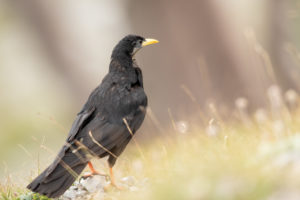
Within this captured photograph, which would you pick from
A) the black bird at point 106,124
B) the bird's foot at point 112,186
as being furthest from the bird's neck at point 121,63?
the bird's foot at point 112,186

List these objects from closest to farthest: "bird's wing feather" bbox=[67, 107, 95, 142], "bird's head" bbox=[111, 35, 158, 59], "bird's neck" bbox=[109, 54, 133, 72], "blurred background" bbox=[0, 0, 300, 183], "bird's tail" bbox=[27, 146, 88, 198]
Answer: "bird's tail" bbox=[27, 146, 88, 198] < "bird's wing feather" bbox=[67, 107, 95, 142] < "bird's neck" bbox=[109, 54, 133, 72] < "bird's head" bbox=[111, 35, 158, 59] < "blurred background" bbox=[0, 0, 300, 183]

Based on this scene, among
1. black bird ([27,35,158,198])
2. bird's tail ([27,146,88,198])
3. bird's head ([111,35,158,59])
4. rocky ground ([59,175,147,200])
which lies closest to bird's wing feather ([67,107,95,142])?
black bird ([27,35,158,198])

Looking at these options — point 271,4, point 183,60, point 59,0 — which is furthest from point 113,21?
point 271,4

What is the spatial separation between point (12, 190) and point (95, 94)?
1.45 meters

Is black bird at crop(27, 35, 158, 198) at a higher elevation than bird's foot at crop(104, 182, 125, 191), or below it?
higher

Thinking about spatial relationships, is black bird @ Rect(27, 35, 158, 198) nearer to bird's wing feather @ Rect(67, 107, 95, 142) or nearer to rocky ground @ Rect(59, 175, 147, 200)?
bird's wing feather @ Rect(67, 107, 95, 142)

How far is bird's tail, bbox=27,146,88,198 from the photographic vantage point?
520 centimetres

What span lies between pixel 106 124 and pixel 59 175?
38.2 inches

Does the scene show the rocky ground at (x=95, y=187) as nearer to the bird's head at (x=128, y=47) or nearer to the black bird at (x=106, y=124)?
the black bird at (x=106, y=124)

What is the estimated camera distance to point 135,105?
6.38 m

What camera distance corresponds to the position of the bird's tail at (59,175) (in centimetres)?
520

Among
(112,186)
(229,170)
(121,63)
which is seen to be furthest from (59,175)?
(229,170)

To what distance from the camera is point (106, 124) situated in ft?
Result: 20.0

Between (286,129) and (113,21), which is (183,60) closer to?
(113,21)
